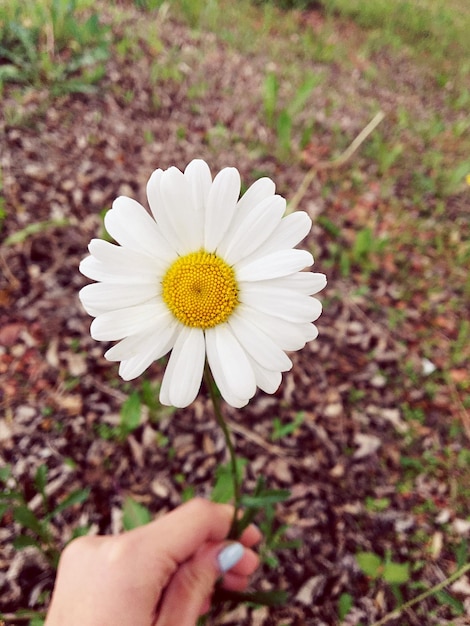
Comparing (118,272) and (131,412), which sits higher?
(118,272)

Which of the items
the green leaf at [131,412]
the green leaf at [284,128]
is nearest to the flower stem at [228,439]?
the green leaf at [131,412]

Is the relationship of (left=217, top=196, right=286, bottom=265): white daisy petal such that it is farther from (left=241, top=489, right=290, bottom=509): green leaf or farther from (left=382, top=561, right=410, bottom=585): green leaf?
(left=382, top=561, right=410, bottom=585): green leaf

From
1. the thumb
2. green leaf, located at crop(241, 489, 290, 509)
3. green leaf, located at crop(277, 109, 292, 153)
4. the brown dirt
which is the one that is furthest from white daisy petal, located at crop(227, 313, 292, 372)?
green leaf, located at crop(277, 109, 292, 153)

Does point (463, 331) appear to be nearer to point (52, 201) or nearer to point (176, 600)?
point (176, 600)

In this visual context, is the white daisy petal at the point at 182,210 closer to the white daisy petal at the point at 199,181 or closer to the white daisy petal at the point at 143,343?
the white daisy petal at the point at 199,181

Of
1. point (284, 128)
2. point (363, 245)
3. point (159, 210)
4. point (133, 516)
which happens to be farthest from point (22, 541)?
point (284, 128)

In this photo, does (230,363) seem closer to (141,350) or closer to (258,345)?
(258,345)

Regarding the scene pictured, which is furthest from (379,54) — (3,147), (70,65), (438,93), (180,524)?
(180,524)
